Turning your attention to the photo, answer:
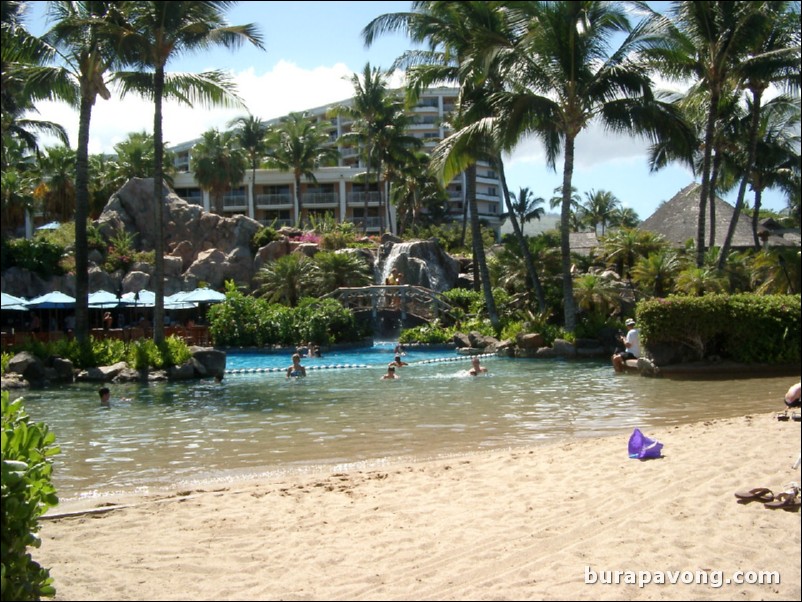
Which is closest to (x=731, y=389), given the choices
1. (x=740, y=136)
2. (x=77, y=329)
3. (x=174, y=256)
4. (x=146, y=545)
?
(x=146, y=545)

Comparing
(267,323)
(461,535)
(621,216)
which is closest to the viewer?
Result: (461,535)

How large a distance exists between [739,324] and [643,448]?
11417 mm

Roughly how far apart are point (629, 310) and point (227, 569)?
24.8 metres

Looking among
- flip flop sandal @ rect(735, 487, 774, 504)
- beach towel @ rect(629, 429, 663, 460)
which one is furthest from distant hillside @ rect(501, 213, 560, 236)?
flip flop sandal @ rect(735, 487, 774, 504)

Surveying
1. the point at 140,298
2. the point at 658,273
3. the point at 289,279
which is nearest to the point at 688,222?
the point at 658,273

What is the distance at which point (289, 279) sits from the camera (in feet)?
114

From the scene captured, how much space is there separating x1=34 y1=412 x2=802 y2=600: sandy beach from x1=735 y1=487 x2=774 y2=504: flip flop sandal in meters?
0.06

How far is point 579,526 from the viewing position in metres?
6.38

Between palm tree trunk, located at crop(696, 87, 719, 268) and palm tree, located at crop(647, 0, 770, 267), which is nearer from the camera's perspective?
palm tree, located at crop(647, 0, 770, 267)

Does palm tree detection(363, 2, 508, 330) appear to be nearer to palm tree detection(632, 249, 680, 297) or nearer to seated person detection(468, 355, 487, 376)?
palm tree detection(632, 249, 680, 297)

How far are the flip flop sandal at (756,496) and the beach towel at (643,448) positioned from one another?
7.18ft

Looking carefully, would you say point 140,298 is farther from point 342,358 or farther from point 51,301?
point 342,358

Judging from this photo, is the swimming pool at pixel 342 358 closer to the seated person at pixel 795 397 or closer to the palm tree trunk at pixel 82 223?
the palm tree trunk at pixel 82 223

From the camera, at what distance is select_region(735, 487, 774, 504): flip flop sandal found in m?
6.52
